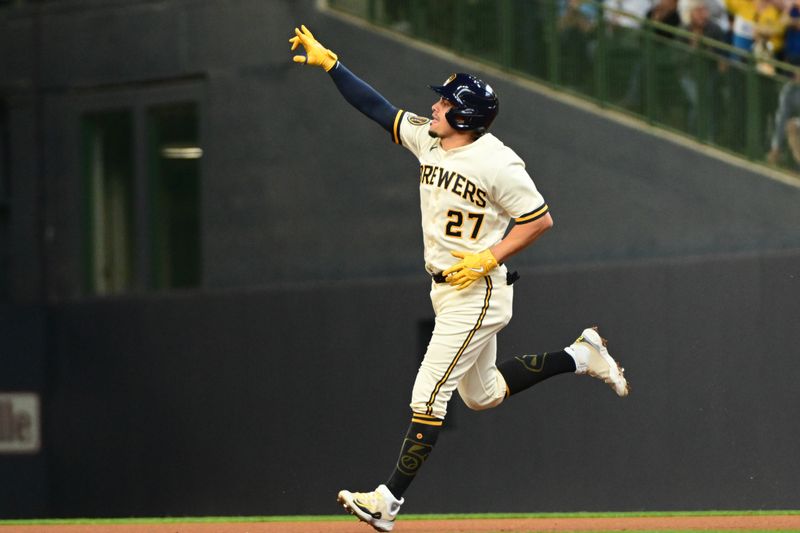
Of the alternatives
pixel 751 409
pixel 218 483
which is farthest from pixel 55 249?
pixel 751 409

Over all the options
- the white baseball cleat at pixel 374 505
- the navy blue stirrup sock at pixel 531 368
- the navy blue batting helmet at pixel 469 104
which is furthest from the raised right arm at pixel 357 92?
the white baseball cleat at pixel 374 505

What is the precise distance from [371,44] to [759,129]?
3939mm

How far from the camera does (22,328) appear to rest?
53.3ft

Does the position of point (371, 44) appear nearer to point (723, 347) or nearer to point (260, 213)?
point (260, 213)

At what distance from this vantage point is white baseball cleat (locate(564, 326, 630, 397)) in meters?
9.38

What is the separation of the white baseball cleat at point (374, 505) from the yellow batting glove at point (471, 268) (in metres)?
1.17

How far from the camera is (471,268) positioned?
→ 26.6ft

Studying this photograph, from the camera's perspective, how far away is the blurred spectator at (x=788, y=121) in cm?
1255

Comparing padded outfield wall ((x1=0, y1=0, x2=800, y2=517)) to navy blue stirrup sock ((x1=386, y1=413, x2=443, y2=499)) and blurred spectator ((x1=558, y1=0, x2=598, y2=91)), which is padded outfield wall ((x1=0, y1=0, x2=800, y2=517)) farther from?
navy blue stirrup sock ((x1=386, y1=413, x2=443, y2=499))

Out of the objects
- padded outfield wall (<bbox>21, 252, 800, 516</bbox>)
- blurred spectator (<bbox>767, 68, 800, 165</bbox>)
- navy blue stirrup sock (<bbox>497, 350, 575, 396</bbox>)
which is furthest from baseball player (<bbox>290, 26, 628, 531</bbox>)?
blurred spectator (<bbox>767, 68, 800, 165</bbox>)

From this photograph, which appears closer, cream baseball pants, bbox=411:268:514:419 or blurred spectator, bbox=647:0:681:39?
cream baseball pants, bbox=411:268:514:419

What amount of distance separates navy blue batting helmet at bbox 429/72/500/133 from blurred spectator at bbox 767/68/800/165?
16.5 ft

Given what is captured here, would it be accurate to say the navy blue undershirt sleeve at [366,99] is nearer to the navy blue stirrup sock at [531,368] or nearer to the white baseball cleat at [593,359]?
the navy blue stirrup sock at [531,368]

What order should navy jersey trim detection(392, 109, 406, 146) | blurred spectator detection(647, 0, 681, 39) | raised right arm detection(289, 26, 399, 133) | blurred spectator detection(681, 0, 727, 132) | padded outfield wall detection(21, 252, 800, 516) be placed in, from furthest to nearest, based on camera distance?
blurred spectator detection(647, 0, 681, 39)
blurred spectator detection(681, 0, 727, 132)
padded outfield wall detection(21, 252, 800, 516)
raised right arm detection(289, 26, 399, 133)
navy jersey trim detection(392, 109, 406, 146)
